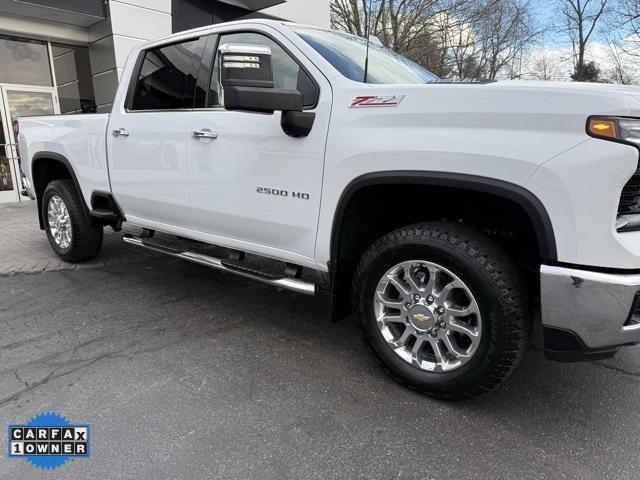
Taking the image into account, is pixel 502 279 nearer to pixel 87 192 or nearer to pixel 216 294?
pixel 216 294

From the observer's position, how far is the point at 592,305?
7.11 ft

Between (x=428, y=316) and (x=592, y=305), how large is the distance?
2.61 ft

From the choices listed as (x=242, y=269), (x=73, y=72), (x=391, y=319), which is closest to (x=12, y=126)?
(x=73, y=72)

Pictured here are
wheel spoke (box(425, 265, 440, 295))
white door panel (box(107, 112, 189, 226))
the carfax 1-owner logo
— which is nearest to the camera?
the carfax 1-owner logo

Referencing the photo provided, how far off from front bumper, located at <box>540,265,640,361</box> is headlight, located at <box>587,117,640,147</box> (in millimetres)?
561

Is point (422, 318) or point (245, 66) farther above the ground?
point (245, 66)

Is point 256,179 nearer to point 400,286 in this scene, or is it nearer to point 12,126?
point 400,286

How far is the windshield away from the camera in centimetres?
307

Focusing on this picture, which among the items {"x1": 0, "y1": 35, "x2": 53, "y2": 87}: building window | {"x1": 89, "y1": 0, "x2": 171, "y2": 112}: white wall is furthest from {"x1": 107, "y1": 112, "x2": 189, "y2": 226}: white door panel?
{"x1": 0, "y1": 35, "x2": 53, "y2": 87}: building window

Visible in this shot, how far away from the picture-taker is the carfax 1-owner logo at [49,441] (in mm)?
2389

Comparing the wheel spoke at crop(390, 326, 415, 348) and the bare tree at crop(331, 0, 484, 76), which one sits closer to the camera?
the wheel spoke at crop(390, 326, 415, 348)

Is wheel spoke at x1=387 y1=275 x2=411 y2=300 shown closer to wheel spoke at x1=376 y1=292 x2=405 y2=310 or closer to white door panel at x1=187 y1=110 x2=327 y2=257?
wheel spoke at x1=376 y1=292 x2=405 y2=310

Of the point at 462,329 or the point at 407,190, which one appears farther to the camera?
the point at 407,190

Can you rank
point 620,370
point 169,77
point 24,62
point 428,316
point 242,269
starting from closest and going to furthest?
point 428,316 → point 620,370 → point 242,269 → point 169,77 → point 24,62
